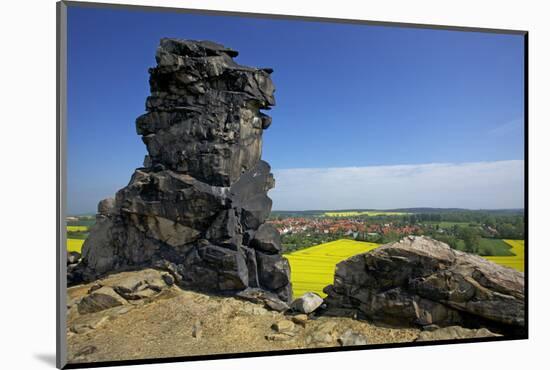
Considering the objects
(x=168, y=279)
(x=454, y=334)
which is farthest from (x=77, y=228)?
(x=454, y=334)

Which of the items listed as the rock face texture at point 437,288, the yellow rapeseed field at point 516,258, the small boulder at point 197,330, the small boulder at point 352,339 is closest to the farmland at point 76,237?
the small boulder at point 197,330

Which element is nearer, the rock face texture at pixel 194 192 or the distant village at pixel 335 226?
the rock face texture at pixel 194 192

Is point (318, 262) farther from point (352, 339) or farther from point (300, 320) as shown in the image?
point (352, 339)

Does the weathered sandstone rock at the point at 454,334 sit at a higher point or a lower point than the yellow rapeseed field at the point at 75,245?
lower

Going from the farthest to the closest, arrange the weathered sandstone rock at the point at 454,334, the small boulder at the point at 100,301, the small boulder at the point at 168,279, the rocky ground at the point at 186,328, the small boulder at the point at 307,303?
the small boulder at the point at 168,279
the small boulder at the point at 307,303
the weathered sandstone rock at the point at 454,334
the small boulder at the point at 100,301
the rocky ground at the point at 186,328

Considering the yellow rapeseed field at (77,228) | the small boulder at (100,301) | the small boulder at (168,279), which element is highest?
the yellow rapeseed field at (77,228)

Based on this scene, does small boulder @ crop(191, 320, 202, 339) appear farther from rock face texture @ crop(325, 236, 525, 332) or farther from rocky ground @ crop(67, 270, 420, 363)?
rock face texture @ crop(325, 236, 525, 332)

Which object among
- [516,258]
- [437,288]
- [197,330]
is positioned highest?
[516,258]

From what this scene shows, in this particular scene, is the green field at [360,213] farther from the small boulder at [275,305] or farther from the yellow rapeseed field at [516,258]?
the small boulder at [275,305]
